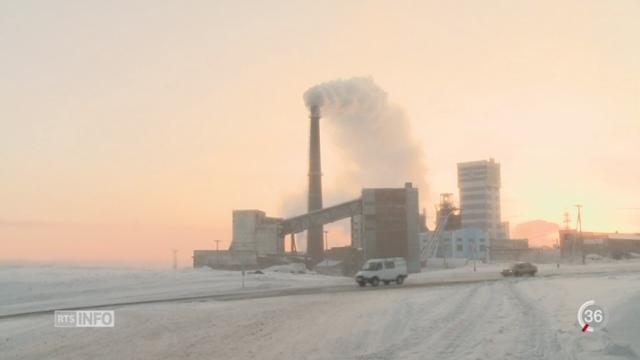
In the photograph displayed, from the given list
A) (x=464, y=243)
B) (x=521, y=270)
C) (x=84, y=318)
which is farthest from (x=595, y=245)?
(x=84, y=318)

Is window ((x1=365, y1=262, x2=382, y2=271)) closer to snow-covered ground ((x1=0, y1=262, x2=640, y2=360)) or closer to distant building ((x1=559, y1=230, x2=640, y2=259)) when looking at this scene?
snow-covered ground ((x1=0, y1=262, x2=640, y2=360))

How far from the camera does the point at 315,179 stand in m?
114

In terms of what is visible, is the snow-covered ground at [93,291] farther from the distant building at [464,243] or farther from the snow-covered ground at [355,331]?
the distant building at [464,243]

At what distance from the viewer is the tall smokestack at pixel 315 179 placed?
113 meters

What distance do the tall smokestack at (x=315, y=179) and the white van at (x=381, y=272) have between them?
57557mm

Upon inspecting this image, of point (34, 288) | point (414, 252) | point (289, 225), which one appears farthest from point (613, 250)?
point (34, 288)

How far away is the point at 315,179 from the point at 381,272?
202 ft

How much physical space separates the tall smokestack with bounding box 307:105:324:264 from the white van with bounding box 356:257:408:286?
57.6 metres

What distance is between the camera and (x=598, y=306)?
2369cm

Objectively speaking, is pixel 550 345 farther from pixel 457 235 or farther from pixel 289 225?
pixel 457 235

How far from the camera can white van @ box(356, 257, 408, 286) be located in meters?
52.8

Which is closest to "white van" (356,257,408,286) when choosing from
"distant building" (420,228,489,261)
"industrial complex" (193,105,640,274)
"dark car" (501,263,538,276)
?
"dark car" (501,263,538,276)

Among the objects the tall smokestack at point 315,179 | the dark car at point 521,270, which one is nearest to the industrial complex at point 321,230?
the tall smokestack at point 315,179

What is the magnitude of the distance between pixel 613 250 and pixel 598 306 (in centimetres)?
15065
